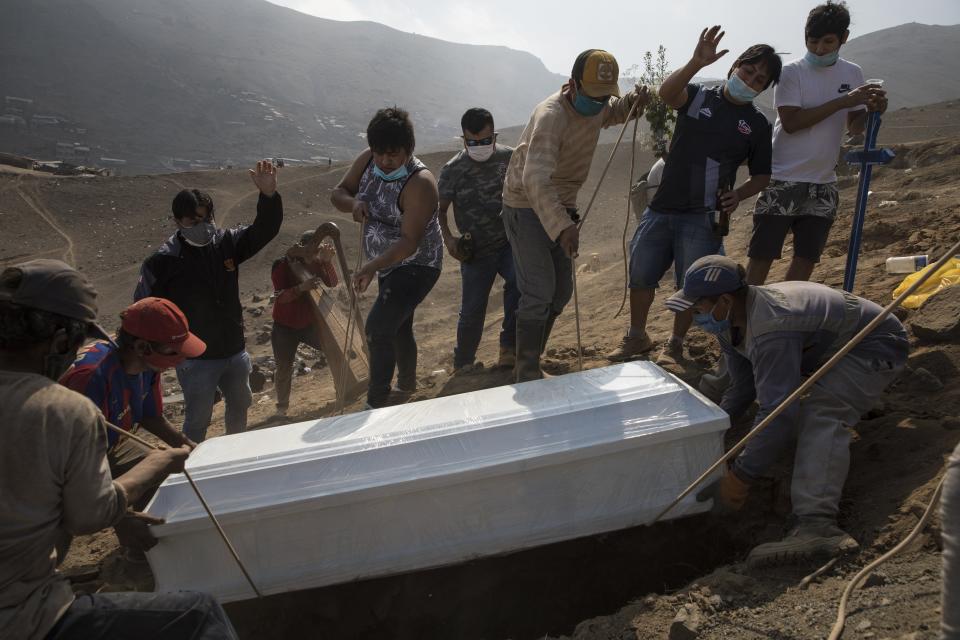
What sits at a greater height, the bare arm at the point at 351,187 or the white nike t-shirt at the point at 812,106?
the white nike t-shirt at the point at 812,106

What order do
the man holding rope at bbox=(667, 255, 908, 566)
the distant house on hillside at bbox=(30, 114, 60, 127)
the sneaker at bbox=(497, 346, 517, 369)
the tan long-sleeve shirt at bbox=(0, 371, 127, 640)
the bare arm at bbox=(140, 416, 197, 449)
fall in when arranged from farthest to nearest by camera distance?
the distant house on hillside at bbox=(30, 114, 60, 127) < the sneaker at bbox=(497, 346, 517, 369) < the bare arm at bbox=(140, 416, 197, 449) < the man holding rope at bbox=(667, 255, 908, 566) < the tan long-sleeve shirt at bbox=(0, 371, 127, 640)

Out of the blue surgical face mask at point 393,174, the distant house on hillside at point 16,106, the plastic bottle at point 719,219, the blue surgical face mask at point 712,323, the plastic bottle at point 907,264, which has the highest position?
the distant house on hillside at point 16,106

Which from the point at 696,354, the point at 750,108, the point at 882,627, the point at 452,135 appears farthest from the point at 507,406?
the point at 452,135

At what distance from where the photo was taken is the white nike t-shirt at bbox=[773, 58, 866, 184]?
3.55m

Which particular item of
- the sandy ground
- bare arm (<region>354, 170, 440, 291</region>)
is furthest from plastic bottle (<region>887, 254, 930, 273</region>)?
bare arm (<region>354, 170, 440, 291</region>)

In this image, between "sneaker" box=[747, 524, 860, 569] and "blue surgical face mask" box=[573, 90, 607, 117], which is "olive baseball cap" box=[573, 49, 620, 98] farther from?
"sneaker" box=[747, 524, 860, 569]

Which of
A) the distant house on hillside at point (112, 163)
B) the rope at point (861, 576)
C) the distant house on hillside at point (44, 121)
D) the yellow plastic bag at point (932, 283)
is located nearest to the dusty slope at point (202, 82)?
the distant house on hillside at point (44, 121)

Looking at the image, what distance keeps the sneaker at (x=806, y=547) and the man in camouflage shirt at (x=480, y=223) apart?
6.34 ft

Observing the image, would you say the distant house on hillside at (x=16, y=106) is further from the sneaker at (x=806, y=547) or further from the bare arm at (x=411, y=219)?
the sneaker at (x=806, y=547)

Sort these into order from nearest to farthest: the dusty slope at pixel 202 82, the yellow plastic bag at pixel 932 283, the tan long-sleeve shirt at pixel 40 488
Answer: the tan long-sleeve shirt at pixel 40 488
the yellow plastic bag at pixel 932 283
the dusty slope at pixel 202 82

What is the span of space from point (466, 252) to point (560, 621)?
2.17m

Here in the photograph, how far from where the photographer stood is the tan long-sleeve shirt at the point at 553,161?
309cm

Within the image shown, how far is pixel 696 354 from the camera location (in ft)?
13.3

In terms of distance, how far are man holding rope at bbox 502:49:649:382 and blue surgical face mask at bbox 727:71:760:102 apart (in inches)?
17.7
